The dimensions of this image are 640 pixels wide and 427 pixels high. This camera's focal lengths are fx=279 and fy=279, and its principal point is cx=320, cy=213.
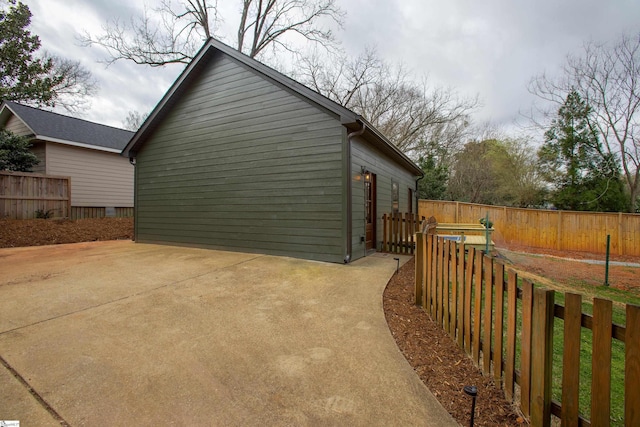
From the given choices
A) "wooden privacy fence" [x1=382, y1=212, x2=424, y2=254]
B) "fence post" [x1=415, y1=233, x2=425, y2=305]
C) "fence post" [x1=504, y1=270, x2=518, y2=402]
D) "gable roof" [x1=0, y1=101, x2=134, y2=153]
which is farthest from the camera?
"gable roof" [x1=0, y1=101, x2=134, y2=153]

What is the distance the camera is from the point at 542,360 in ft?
5.07

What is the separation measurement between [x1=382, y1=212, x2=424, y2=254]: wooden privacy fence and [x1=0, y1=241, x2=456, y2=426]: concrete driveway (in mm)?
2958

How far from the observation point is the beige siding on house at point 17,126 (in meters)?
12.2

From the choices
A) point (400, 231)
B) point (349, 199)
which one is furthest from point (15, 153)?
point (400, 231)

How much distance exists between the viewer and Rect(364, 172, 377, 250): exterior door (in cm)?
729

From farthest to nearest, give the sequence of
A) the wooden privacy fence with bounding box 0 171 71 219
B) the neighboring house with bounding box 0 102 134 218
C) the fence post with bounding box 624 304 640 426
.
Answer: the neighboring house with bounding box 0 102 134 218, the wooden privacy fence with bounding box 0 171 71 219, the fence post with bounding box 624 304 640 426

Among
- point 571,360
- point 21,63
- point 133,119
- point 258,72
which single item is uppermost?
point 133,119

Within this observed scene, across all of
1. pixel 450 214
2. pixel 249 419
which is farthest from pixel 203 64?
Answer: pixel 450 214

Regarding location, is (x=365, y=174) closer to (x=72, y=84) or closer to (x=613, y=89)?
(x=613, y=89)

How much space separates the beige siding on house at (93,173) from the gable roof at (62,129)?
1.46ft

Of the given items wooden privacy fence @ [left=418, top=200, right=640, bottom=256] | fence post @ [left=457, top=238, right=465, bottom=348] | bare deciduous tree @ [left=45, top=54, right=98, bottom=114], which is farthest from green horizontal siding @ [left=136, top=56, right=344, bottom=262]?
bare deciduous tree @ [left=45, top=54, right=98, bottom=114]

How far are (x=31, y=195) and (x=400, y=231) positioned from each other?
13.0 metres

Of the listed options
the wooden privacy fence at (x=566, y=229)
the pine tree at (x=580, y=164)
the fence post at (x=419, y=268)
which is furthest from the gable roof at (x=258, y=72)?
the pine tree at (x=580, y=164)

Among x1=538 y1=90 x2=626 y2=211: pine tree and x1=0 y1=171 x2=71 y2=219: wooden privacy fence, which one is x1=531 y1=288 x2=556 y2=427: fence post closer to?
x1=0 y1=171 x2=71 y2=219: wooden privacy fence
